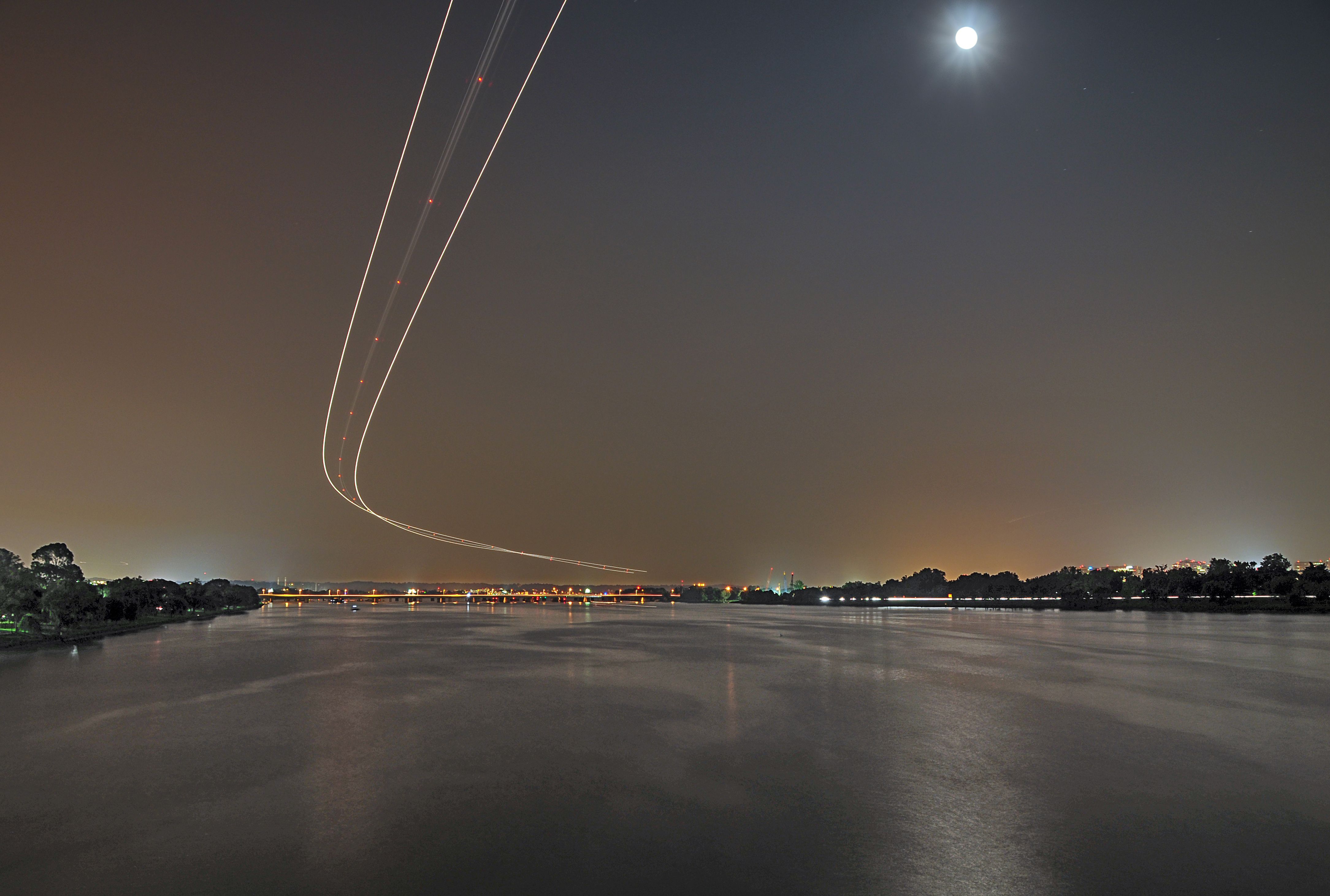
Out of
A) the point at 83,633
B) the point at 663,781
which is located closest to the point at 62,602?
the point at 83,633

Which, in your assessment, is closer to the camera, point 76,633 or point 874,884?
point 874,884

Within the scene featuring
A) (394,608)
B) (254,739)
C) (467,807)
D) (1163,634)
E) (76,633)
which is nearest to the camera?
(467,807)

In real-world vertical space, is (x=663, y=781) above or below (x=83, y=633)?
above

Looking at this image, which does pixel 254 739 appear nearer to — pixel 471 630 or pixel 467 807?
pixel 467 807

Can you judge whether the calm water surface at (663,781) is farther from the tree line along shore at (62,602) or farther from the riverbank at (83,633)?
the tree line along shore at (62,602)

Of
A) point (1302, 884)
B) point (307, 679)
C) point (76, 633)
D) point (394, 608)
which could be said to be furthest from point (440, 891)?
point (394, 608)

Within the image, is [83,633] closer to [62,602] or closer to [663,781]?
[62,602]

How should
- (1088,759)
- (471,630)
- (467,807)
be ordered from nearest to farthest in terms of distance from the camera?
(467,807)
(1088,759)
(471,630)
